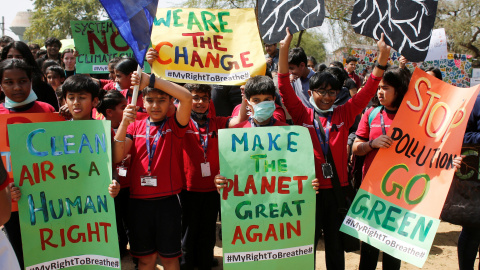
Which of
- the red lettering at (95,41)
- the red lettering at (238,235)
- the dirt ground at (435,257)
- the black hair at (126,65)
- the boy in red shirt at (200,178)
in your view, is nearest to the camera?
the red lettering at (238,235)

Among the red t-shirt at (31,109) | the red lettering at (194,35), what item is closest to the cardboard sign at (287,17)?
the red lettering at (194,35)

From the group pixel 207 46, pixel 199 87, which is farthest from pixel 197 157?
pixel 207 46

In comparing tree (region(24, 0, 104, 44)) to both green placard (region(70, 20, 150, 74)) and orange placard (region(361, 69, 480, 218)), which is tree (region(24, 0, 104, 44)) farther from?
orange placard (region(361, 69, 480, 218))

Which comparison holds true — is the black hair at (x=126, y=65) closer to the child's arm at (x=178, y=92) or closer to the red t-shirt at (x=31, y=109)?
the red t-shirt at (x=31, y=109)

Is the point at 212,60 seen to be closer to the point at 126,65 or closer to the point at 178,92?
the point at 178,92

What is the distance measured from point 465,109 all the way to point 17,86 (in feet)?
11.6

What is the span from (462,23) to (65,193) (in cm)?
3674

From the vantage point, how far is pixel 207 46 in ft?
12.2

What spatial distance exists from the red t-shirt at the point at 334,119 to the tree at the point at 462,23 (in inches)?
1307

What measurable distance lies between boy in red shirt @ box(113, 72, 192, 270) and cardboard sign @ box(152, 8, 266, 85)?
0.41 meters

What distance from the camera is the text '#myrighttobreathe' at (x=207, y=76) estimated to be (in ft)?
11.8

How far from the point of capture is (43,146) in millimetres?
3023

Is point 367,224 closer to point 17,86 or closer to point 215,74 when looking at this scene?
point 215,74

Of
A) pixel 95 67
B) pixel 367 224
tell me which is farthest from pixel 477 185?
pixel 95 67
